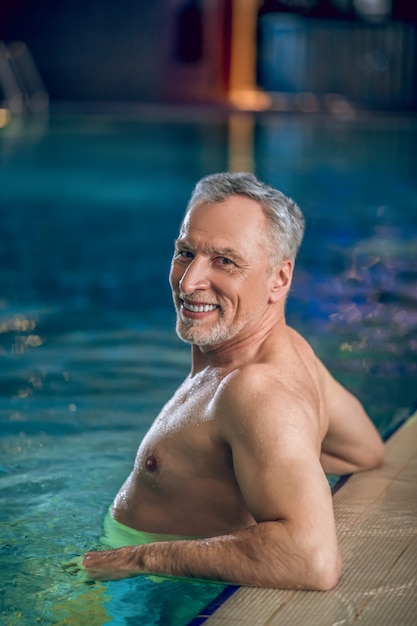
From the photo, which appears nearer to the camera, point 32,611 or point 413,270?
point 32,611

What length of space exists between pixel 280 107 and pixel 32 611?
2143cm

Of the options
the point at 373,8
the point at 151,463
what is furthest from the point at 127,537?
the point at 373,8

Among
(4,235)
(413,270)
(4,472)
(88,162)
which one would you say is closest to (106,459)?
(4,472)

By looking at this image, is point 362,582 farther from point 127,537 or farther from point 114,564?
point 127,537

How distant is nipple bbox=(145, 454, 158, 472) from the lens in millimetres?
2984

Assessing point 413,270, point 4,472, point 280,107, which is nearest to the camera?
point 4,472

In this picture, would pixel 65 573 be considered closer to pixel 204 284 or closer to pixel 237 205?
pixel 204 284

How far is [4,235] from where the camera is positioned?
9852mm

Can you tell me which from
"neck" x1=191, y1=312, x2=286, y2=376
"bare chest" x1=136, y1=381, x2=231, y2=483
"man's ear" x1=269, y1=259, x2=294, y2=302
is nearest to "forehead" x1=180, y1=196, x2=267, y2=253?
"man's ear" x1=269, y1=259, x2=294, y2=302

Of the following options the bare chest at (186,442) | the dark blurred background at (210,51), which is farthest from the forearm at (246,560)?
the dark blurred background at (210,51)

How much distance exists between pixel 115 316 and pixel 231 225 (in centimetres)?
413

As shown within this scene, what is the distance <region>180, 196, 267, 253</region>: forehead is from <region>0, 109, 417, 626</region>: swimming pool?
0.86 m

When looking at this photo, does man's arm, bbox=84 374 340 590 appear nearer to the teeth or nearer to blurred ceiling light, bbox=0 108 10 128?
the teeth

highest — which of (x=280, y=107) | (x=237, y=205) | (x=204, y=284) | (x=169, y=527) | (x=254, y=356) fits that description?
(x=237, y=205)
